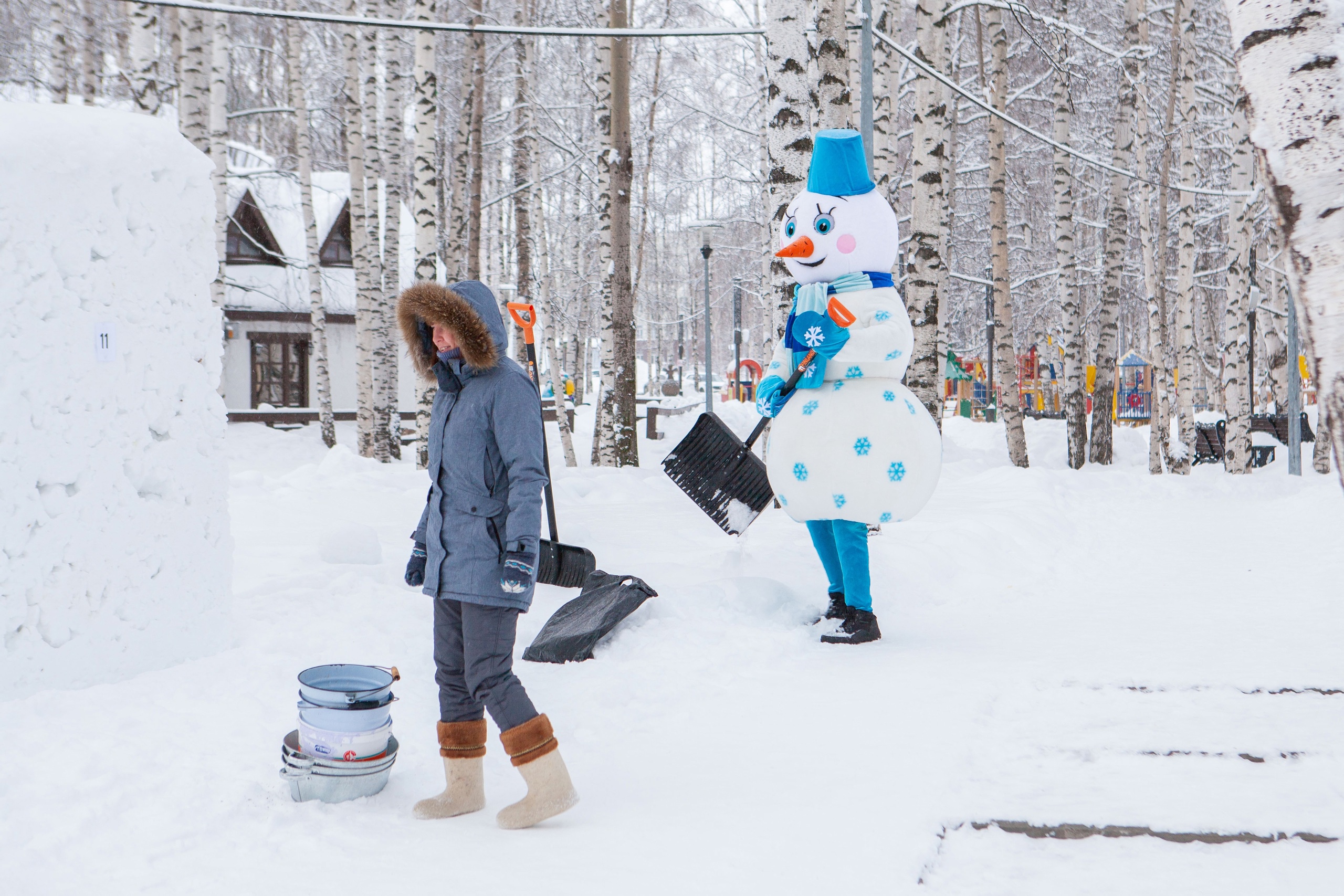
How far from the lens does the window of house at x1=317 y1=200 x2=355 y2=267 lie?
74.2 feet

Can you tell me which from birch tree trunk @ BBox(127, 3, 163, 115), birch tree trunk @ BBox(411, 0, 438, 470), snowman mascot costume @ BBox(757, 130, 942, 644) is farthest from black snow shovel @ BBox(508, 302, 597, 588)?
birch tree trunk @ BBox(411, 0, 438, 470)

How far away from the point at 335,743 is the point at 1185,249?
13.8m

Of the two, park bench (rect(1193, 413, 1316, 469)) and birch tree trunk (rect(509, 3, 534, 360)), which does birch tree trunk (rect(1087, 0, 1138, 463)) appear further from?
birch tree trunk (rect(509, 3, 534, 360))

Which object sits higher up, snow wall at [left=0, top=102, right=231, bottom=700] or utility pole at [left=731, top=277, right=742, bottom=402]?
utility pole at [left=731, top=277, right=742, bottom=402]

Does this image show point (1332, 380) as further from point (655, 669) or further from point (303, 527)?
point (303, 527)

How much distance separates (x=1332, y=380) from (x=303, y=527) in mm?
5802

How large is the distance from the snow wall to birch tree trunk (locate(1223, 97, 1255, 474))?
529 inches

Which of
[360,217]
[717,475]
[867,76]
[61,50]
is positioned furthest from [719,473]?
[61,50]

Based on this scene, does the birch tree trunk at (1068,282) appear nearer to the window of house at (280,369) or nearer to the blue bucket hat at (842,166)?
the blue bucket hat at (842,166)

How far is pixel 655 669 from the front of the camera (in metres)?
4.64

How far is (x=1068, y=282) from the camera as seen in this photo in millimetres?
15438

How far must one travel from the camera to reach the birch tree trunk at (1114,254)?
46.6 feet

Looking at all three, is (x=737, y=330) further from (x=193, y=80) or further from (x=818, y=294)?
(x=818, y=294)

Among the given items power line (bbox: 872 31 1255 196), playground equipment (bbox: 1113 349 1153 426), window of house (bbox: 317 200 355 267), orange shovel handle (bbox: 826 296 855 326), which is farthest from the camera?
playground equipment (bbox: 1113 349 1153 426)
